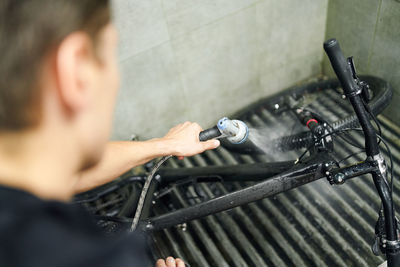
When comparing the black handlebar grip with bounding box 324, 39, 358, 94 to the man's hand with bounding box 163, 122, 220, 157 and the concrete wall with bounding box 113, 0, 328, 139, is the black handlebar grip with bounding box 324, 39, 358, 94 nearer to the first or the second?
the man's hand with bounding box 163, 122, 220, 157

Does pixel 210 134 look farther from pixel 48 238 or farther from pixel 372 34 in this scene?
pixel 372 34

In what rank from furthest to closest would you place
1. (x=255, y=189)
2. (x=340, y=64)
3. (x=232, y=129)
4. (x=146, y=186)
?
1. (x=255, y=189)
2. (x=146, y=186)
3. (x=232, y=129)
4. (x=340, y=64)

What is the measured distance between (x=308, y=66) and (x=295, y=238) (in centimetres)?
184

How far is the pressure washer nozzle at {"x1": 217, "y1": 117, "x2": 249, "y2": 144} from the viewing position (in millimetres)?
1616

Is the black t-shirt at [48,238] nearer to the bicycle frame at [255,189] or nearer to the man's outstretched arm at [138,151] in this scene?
the man's outstretched arm at [138,151]

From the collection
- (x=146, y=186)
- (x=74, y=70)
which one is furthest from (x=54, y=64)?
(x=146, y=186)

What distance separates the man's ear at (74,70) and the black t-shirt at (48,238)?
0.20 meters

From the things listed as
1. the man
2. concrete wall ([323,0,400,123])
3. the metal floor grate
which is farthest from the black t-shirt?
concrete wall ([323,0,400,123])

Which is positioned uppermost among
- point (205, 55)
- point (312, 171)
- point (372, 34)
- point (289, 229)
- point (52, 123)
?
point (205, 55)

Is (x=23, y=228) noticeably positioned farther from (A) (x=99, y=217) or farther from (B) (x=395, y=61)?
(B) (x=395, y=61)

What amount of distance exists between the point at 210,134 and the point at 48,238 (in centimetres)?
116

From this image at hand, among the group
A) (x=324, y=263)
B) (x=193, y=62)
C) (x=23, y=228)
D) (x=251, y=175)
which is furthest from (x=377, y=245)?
(x=193, y=62)

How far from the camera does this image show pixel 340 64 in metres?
1.41

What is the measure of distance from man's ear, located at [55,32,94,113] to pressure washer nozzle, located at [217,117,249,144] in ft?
3.09
